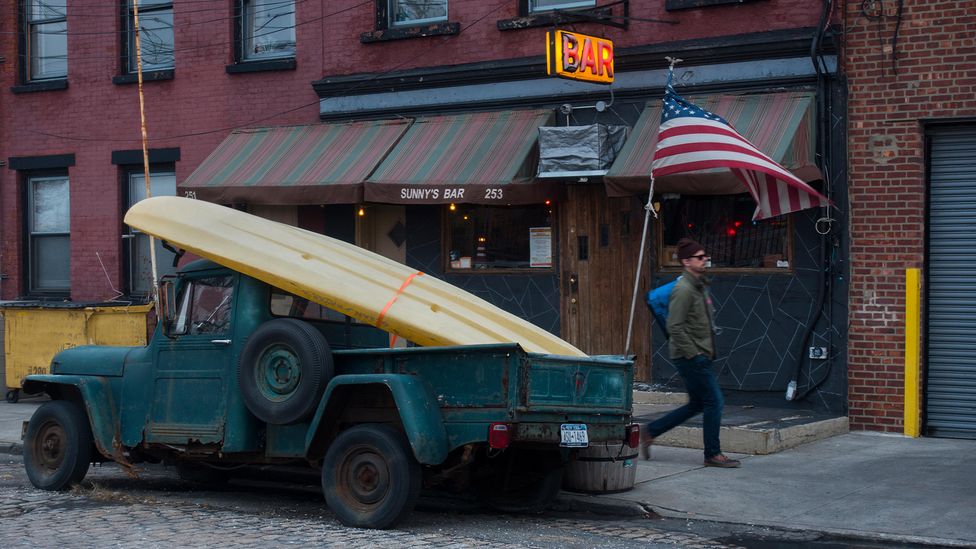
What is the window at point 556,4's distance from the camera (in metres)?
14.9

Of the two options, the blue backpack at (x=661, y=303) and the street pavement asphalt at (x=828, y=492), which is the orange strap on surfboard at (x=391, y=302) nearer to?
the street pavement asphalt at (x=828, y=492)

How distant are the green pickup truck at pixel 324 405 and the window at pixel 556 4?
269 inches

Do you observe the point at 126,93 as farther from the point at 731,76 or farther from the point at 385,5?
the point at 731,76

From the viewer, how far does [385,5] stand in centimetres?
1628

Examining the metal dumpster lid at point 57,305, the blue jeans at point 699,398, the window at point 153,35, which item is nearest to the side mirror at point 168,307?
the blue jeans at point 699,398

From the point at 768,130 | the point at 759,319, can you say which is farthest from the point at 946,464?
the point at 768,130

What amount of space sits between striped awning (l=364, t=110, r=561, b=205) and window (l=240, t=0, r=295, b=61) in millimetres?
3078

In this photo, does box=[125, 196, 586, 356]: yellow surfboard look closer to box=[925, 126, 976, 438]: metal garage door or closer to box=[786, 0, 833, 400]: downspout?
box=[786, 0, 833, 400]: downspout

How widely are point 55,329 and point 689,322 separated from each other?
374 inches

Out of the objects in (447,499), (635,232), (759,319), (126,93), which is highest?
(126,93)

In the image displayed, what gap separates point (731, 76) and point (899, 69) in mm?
1848

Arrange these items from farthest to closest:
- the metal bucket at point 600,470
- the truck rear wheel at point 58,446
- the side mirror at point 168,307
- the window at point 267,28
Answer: the window at point 267,28 → the truck rear wheel at point 58,446 → the side mirror at point 168,307 → the metal bucket at point 600,470

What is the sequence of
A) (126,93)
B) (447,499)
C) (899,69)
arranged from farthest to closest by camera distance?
(126,93) → (899,69) → (447,499)

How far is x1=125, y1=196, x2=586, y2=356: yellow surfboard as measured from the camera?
866 cm
